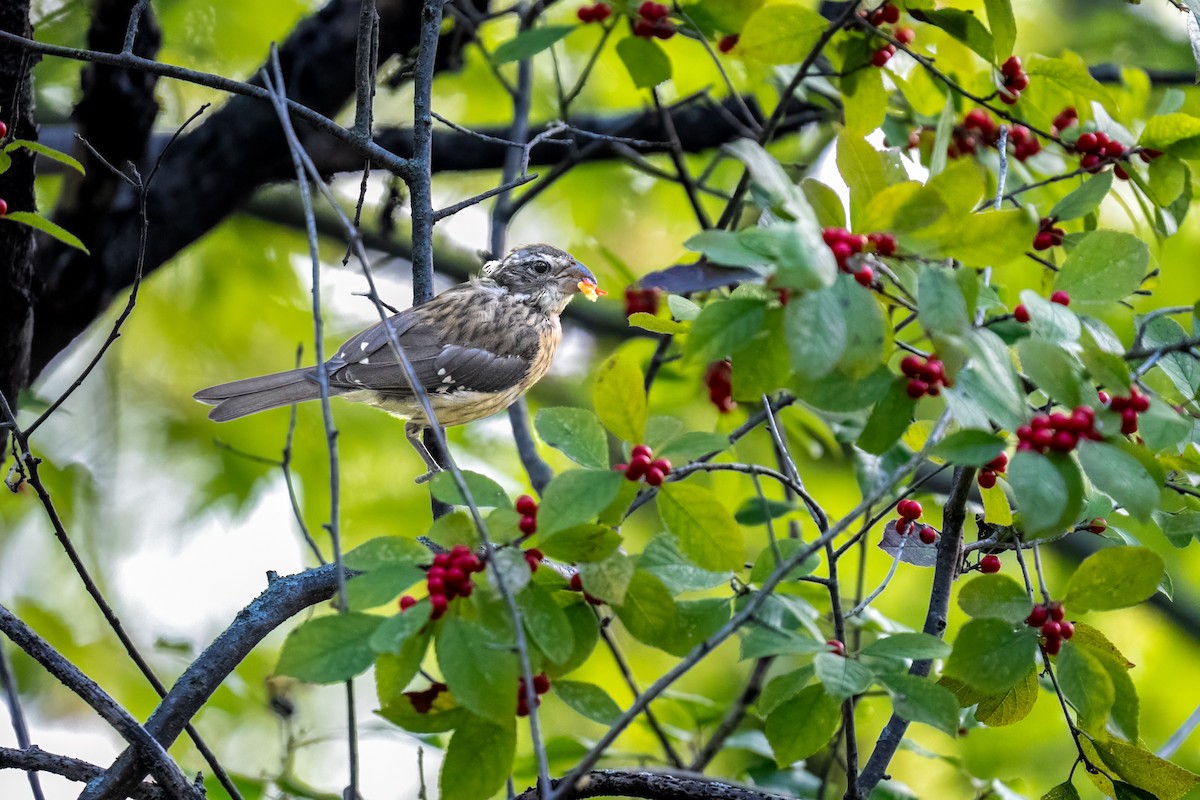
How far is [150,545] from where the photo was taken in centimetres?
626

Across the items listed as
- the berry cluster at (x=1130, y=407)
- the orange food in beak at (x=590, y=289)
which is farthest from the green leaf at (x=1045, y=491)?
the orange food in beak at (x=590, y=289)

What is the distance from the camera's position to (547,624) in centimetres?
202

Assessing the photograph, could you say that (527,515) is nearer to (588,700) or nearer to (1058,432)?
(588,700)

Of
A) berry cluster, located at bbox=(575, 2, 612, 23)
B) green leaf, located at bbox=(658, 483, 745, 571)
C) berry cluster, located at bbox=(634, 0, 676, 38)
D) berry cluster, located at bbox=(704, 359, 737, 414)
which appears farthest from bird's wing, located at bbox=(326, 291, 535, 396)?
green leaf, located at bbox=(658, 483, 745, 571)

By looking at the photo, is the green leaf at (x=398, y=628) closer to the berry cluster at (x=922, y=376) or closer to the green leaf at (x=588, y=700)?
the green leaf at (x=588, y=700)

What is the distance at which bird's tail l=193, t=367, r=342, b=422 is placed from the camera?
173 inches

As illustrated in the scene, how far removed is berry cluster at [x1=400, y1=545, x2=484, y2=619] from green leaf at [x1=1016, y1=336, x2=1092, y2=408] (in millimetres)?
963

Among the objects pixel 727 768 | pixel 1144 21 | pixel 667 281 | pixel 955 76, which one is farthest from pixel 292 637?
pixel 1144 21

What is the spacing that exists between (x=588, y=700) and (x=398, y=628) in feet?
1.47

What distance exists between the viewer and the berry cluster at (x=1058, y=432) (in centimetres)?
192

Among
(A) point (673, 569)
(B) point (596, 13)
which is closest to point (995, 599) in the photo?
(A) point (673, 569)

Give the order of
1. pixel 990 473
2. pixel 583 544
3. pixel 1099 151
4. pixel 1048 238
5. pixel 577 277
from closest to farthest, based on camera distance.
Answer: pixel 583 544 → pixel 990 473 → pixel 1048 238 → pixel 1099 151 → pixel 577 277

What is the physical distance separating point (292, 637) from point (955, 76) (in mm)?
2945

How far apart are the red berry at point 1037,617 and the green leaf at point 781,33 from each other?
1742 millimetres
